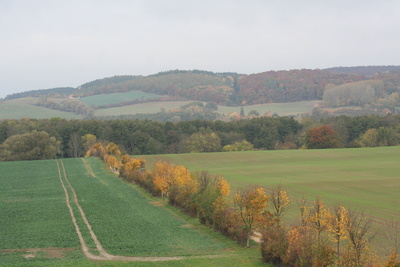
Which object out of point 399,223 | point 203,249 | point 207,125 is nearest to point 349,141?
point 207,125

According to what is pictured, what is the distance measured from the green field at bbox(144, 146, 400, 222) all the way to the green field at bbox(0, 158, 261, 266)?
1496 centimetres

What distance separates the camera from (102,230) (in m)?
36.8

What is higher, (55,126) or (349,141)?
(55,126)

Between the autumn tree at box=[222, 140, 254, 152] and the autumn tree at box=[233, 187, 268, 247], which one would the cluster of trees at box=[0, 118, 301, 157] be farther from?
the autumn tree at box=[233, 187, 268, 247]

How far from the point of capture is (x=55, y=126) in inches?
5330

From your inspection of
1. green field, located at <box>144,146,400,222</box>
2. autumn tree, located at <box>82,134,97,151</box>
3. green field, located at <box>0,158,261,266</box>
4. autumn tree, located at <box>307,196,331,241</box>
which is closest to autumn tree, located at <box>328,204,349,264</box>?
autumn tree, located at <box>307,196,331,241</box>

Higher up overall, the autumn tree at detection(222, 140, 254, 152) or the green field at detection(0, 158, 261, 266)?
the green field at detection(0, 158, 261, 266)

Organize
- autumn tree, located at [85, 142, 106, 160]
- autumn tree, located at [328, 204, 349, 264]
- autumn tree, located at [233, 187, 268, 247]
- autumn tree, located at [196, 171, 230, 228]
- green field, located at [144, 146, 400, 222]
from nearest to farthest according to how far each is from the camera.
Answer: autumn tree, located at [328, 204, 349, 264]
autumn tree, located at [233, 187, 268, 247]
autumn tree, located at [196, 171, 230, 228]
green field, located at [144, 146, 400, 222]
autumn tree, located at [85, 142, 106, 160]

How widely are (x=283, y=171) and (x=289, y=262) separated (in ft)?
176

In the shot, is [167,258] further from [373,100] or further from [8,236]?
[373,100]

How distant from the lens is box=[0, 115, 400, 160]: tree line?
129 metres

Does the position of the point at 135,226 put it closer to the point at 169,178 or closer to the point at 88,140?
the point at 169,178

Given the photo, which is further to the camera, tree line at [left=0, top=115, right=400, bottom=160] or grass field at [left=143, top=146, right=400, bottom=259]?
tree line at [left=0, top=115, right=400, bottom=160]

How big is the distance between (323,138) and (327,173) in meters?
54.8
